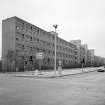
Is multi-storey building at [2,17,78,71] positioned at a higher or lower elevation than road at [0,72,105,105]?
higher

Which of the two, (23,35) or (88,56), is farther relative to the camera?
(88,56)

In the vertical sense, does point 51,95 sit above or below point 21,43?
below

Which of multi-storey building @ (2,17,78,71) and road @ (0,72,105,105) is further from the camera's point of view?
multi-storey building @ (2,17,78,71)

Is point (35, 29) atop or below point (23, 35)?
atop

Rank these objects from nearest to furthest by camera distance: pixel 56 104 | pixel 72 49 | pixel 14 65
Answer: pixel 56 104, pixel 14 65, pixel 72 49

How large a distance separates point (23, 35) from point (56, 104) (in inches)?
1662

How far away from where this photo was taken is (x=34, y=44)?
51531 mm

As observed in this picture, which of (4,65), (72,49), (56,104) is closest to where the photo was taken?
(56,104)

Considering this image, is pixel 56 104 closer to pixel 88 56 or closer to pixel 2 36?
pixel 2 36

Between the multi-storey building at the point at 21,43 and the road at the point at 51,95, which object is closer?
the road at the point at 51,95

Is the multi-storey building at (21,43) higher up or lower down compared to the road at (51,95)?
higher up

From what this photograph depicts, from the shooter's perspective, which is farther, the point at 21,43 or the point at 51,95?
the point at 21,43

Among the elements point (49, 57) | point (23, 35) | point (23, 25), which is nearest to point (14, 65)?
point (23, 35)

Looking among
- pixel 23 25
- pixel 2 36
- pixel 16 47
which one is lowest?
pixel 16 47
